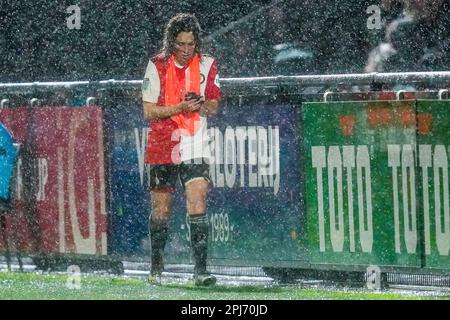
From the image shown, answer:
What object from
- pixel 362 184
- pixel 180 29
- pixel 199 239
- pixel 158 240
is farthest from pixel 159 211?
pixel 362 184

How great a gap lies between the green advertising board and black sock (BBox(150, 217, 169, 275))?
105 centimetres

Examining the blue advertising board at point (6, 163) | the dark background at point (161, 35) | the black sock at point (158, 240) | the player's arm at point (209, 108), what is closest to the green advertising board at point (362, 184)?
the player's arm at point (209, 108)

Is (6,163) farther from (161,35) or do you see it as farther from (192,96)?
(161,35)

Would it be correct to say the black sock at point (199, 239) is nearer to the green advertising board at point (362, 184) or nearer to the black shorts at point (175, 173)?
the black shorts at point (175, 173)

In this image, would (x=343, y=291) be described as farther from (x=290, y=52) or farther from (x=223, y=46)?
(x=223, y=46)

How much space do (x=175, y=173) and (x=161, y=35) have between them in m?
5.81

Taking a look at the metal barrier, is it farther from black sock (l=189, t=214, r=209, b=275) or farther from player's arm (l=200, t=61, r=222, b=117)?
black sock (l=189, t=214, r=209, b=275)

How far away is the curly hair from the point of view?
1085 centimetres

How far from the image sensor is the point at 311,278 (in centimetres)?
1105

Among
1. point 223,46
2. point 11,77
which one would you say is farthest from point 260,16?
point 11,77

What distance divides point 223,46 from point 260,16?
56 centimetres

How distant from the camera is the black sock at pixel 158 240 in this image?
11.1m

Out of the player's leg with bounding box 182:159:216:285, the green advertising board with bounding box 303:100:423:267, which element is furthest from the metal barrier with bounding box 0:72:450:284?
the player's leg with bounding box 182:159:216:285
